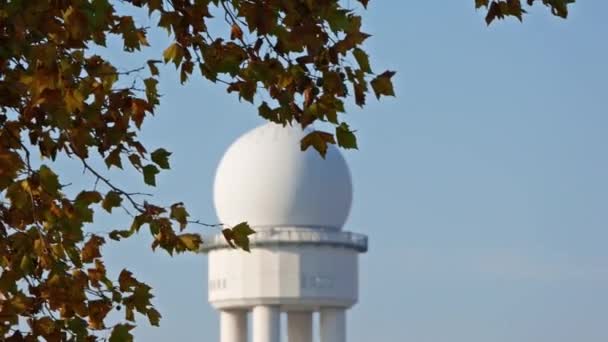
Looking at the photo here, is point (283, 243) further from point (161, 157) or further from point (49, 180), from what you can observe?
point (49, 180)

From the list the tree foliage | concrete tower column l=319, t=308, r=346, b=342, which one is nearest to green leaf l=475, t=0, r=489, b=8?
the tree foliage

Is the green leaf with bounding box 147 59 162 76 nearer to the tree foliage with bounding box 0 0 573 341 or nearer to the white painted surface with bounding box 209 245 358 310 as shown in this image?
the tree foliage with bounding box 0 0 573 341

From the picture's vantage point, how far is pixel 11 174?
9.85m

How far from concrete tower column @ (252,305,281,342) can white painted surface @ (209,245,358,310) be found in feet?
1.77

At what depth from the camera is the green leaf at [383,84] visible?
1032 centimetres

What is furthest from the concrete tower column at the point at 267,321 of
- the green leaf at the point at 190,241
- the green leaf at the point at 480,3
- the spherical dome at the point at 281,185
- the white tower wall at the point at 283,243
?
the green leaf at the point at 480,3


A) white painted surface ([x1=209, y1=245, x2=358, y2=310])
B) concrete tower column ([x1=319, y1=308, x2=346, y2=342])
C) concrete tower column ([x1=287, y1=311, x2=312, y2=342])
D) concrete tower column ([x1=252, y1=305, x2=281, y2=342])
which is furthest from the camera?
concrete tower column ([x1=287, y1=311, x2=312, y2=342])

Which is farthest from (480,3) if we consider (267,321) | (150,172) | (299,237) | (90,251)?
(267,321)

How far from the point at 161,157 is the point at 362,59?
1522 millimetres

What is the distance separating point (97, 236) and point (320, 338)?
2503 inches

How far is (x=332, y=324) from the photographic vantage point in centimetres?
7506

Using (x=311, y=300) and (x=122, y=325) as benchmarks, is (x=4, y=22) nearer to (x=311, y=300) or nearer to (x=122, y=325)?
(x=122, y=325)

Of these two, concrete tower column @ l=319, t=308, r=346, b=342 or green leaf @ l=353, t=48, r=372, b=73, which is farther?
concrete tower column @ l=319, t=308, r=346, b=342

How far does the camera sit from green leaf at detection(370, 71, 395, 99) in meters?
10.3
